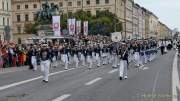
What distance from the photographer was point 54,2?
145 metres

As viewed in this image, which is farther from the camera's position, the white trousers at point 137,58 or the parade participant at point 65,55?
the white trousers at point 137,58

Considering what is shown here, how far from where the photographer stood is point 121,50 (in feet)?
83.5

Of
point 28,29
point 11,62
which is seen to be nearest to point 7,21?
point 28,29

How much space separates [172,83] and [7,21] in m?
101

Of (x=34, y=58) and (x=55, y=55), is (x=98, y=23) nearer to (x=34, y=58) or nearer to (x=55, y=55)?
(x=55, y=55)

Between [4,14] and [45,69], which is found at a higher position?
[4,14]

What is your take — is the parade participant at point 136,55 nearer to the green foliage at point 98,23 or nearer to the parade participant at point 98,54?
the parade participant at point 98,54

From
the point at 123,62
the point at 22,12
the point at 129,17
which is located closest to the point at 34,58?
the point at 123,62

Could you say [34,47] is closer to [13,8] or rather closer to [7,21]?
[7,21]

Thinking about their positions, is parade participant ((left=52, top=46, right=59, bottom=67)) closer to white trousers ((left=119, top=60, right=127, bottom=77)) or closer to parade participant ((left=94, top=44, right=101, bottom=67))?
parade participant ((left=94, top=44, right=101, bottom=67))

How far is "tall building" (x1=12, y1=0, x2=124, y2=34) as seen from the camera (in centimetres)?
14525

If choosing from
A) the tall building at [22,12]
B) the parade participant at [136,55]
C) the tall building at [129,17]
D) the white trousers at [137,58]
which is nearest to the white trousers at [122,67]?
the parade participant at [136,55]

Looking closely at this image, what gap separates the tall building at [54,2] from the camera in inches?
5719

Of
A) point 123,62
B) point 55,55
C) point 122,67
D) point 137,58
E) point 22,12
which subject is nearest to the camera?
point 122,67
